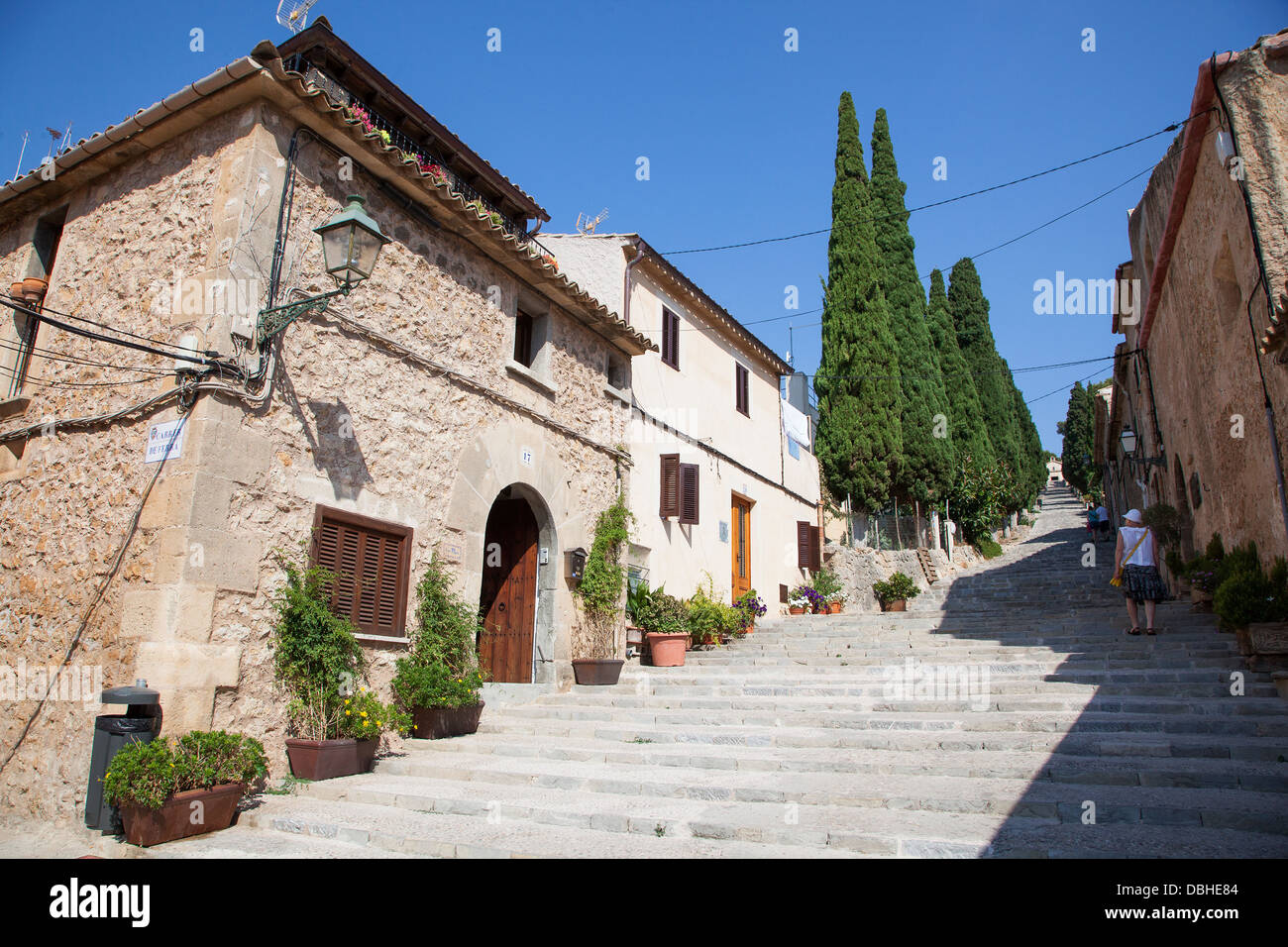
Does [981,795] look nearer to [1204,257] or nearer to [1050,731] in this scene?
[1050,731]

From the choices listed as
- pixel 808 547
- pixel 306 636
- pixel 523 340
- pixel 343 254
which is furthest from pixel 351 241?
pixel 808 547

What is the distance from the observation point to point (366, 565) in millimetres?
7078

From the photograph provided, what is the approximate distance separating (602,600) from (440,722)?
3.14m

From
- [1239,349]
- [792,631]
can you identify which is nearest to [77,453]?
[792,631]

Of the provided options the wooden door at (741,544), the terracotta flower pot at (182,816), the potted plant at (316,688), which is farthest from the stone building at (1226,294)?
the terracotta flower pot at (182,816)

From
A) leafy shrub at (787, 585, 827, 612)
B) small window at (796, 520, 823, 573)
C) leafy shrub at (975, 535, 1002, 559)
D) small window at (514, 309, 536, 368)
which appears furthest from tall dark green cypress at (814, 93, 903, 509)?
→ small window at (514, 309, 536, 368)

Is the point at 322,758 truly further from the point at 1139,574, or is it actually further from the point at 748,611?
the point at 1139,574

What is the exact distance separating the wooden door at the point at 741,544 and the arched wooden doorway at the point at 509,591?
20.2 ft

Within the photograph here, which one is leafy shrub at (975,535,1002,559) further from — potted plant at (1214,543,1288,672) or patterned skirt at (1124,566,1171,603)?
potted plant at (1214,543,1288,672)

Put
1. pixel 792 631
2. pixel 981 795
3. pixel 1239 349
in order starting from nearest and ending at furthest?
pixel 981 795 → pixel 1239 349 → pixel 792 631

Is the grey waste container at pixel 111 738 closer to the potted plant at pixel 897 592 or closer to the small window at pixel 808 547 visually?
the potted plant at pixel 897 592
